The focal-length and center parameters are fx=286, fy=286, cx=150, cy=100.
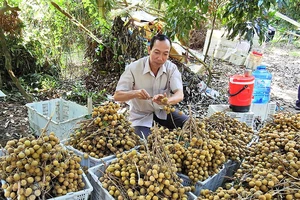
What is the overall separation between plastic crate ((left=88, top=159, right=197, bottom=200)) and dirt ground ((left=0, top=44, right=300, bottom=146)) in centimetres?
163

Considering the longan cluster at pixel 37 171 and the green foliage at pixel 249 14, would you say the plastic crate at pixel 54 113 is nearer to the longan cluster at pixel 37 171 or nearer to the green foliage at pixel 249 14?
the longan cluster at pixel 37 171

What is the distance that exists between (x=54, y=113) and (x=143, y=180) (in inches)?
80.9

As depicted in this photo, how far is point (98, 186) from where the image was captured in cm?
155

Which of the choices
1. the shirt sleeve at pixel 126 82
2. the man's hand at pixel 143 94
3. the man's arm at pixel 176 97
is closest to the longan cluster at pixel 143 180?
the man's hand at pixel 143 94

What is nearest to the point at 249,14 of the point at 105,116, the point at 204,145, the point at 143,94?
the point at 143,94

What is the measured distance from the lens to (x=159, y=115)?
9.12 feet

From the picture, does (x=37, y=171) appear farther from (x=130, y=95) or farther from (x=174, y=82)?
(x=174, y=82)

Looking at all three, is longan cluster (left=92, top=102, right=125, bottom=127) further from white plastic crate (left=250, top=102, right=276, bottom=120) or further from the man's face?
white plastic crate (left=250, top=102, right=276, bottom=120)

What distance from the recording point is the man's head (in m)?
2.48

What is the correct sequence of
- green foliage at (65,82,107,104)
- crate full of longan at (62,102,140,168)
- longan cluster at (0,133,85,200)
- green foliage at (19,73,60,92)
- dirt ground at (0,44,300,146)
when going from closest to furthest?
longan cluster at (0,133,85,200) < crate full of longan at (62,102,140,168) < dirt ground at (0,44,300,146) < green foliage at (65,82,107,104) < green foliage at (19,73,60,92)

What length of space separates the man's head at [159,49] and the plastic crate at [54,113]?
88cm

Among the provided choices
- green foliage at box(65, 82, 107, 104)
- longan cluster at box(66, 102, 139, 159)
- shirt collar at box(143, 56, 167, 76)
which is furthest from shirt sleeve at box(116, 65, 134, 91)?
green foliage at box(65, 82, 107, 104)

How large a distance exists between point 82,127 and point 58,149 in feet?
1.55

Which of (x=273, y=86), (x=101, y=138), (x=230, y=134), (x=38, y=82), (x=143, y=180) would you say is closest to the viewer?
(x=143, y=180)
